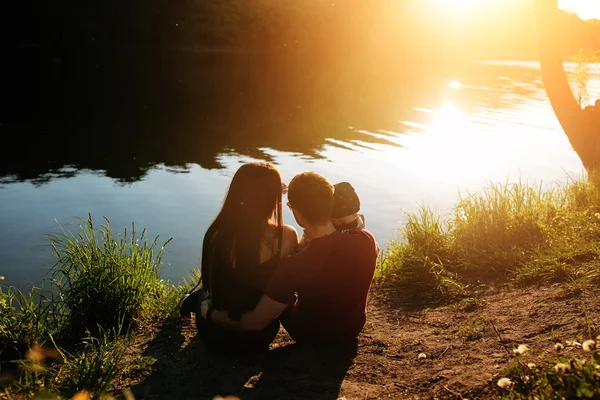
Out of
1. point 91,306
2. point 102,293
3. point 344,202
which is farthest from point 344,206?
point 91,306

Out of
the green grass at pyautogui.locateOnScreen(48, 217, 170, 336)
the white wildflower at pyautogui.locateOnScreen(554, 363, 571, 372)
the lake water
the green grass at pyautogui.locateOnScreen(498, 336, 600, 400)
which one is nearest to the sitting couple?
the green grass at pyautogui.locateOnScreen(48, 217, 170, 336)

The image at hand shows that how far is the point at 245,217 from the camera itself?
11.8 ft

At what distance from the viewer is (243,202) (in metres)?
3.57

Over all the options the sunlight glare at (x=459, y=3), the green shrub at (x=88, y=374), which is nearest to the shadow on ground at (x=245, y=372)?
the green shrub at (x=88, y=374)

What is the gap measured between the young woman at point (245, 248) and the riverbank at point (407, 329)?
0.21 metres

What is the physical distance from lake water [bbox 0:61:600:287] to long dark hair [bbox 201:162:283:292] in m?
4.06

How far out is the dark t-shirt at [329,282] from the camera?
347cm

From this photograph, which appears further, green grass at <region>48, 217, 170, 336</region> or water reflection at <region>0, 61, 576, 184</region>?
water reflection at <region>0, 61, 576, 184</region>

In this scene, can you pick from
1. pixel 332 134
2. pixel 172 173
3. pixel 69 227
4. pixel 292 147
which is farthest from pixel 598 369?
pixel 332 134

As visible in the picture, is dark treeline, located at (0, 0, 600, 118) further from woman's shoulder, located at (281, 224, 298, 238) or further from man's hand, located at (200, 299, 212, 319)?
woman's shoulder, located at (281, 224, 298, 238)

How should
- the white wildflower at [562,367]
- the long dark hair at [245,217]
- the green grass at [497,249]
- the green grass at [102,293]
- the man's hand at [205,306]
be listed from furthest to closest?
the green grass at [497,249] → the green grass at [102,293] → the man's hand at [205,306] → the long dark hair at [245,217] → the white wildflower at [562,367]

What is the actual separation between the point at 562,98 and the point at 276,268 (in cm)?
756

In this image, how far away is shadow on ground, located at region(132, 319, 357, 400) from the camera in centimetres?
344

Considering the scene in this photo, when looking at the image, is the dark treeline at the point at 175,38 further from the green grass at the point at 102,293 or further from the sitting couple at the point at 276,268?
the sitting couple at the point at 276,268
